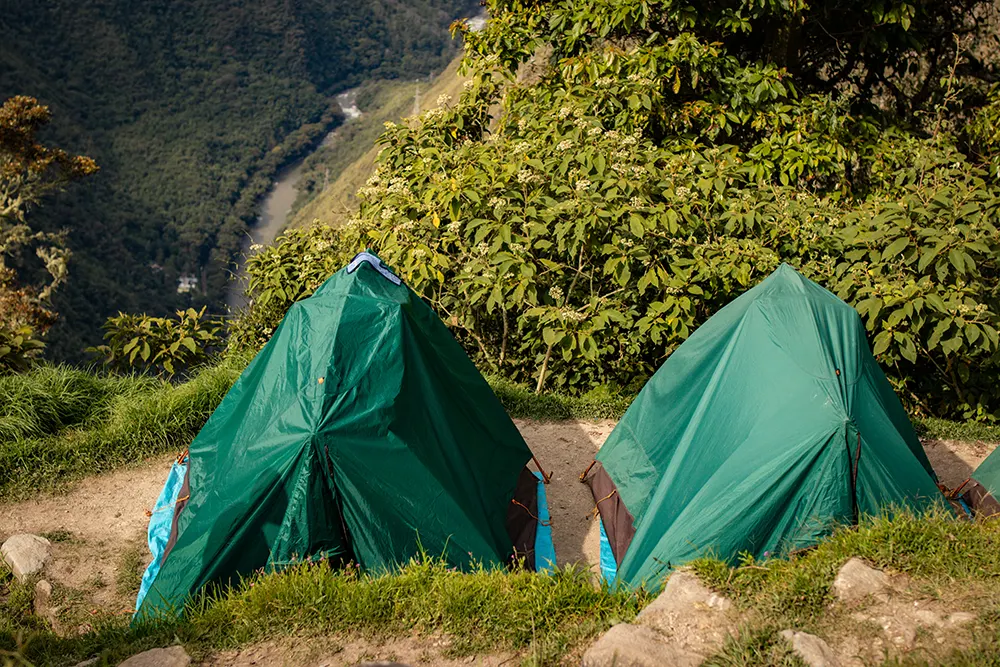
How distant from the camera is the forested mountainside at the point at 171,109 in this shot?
32.5m

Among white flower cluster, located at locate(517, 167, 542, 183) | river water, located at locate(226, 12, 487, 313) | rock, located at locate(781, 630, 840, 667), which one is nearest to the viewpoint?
rock, located at locate(781, 630, 840, 667)

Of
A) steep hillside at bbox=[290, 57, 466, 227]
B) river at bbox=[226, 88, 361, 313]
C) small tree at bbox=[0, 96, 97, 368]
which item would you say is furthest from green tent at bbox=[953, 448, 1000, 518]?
river at bbox=[226, 88, 361, 313]

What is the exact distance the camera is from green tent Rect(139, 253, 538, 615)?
14.3ft

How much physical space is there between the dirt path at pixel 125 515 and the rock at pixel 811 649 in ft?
6.83

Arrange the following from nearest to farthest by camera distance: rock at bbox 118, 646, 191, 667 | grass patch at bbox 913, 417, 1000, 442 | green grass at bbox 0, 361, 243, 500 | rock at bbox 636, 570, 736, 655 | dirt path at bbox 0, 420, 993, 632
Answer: rock at bbox 636, 570, 736, 655 → rock at bbox 118, 646, 191, 667 → dirt path at bbox 0, 420, 993, 632 → green grass at bbox 0, 361, 243, 500 → grass patch at bbox 913, 417, 1000, 442

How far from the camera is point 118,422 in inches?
261

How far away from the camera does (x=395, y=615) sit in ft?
12.3

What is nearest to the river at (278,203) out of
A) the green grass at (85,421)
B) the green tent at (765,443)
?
the green grass at (85,421)

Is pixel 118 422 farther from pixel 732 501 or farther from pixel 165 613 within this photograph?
pixel 732 501

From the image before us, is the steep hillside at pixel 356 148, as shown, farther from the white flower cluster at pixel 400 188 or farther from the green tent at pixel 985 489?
the green tent at pixel 985 489

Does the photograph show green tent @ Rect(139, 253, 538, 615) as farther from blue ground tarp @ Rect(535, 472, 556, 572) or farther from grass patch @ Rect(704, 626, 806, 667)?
grass patch @ Rect(704, 626, 806, 667)

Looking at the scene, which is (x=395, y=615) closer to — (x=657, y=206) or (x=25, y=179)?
(x=657, y=206)

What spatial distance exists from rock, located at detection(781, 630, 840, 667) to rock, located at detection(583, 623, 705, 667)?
36 centimetres

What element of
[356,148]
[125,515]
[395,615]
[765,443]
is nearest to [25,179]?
[125,515]
